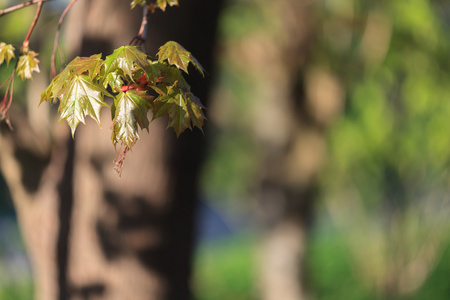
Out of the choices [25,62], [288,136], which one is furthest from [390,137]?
[25,62]

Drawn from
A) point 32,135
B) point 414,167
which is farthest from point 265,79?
point 32,135

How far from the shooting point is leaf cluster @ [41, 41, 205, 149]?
1.34m

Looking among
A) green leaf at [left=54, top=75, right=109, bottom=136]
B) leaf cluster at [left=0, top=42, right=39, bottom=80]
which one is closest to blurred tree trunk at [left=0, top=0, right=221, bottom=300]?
leaf cluster at [left=0, top=42, right=39, bottom=80]

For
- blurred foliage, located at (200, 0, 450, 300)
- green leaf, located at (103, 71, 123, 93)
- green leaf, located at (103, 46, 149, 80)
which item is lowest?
blurred foliage, located at (200, 0, 450, 300)

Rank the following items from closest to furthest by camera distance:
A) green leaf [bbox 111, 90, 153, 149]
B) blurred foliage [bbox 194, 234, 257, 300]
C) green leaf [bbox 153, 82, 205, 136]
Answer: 1. green leaf [bbox 111, 90, 153, 149]
2. green leaf [bbox 153, 82, 205, 136]
3. blurred foliage [bbox 194, 234, 257, 300]

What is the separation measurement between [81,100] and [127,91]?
11 centimetres

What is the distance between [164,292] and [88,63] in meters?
1.63

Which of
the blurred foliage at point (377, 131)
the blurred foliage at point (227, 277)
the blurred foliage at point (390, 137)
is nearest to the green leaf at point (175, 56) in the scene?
the blurred foliage at point (377, 131)

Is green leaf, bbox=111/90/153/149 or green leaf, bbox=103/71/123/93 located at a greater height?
green leaf, bbox=103/71/123/93

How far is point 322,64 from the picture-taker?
21.5 ft

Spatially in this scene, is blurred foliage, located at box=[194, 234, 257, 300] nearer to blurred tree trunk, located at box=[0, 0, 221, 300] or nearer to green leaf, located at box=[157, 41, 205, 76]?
blurred tree trunk, located at box=[0, 0, 221, 300]

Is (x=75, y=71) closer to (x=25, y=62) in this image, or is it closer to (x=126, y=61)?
(x=126, y=61)

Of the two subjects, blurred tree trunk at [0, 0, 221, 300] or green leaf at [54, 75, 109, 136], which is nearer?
green leaf at [54, 75, 109, 136]

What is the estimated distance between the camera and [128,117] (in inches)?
52.3
